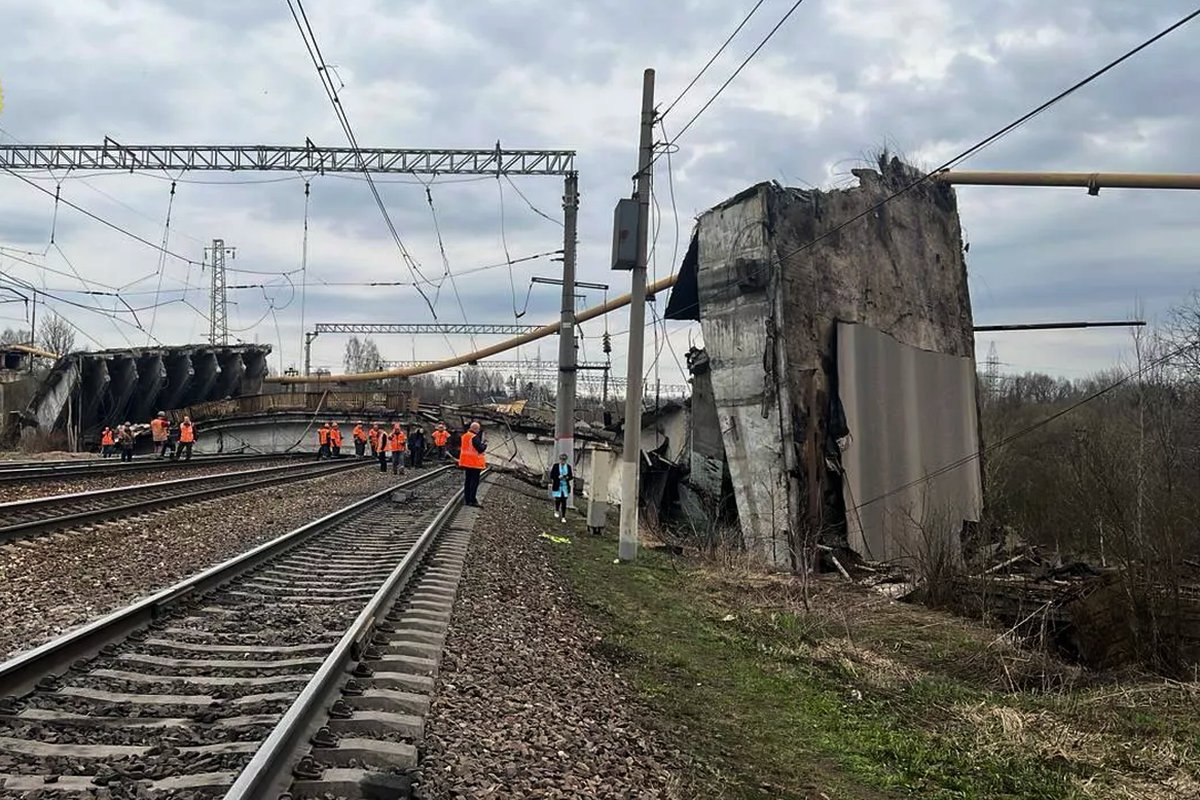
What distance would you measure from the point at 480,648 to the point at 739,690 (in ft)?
6.82

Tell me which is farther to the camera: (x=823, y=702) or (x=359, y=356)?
(x=359, y=356)

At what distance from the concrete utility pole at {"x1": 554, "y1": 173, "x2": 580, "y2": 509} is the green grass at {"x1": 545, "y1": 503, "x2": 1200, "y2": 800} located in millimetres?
11441

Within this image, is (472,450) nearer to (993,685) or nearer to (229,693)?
(993,685)

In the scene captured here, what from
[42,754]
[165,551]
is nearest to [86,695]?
[42,754]

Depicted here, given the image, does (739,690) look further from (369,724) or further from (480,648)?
(369,724)

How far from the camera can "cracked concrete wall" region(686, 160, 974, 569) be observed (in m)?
17.2

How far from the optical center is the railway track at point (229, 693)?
3756 millimetres

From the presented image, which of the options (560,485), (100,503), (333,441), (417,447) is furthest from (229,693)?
(333,441)

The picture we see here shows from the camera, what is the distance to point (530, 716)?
211 inches

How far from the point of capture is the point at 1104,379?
48375 mm

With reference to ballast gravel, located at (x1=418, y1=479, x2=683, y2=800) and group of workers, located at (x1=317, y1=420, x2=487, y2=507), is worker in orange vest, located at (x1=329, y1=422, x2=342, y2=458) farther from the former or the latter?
ballast gravel, located at (x1=418, y1=479, x2=683, y2=800)

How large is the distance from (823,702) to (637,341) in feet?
26.6

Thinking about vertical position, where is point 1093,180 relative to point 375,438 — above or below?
above

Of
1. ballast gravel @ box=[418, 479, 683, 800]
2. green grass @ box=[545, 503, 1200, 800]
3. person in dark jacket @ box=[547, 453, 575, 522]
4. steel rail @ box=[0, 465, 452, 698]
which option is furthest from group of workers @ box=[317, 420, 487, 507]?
ballast gravel @ box=[418, 479, 683, 800]
